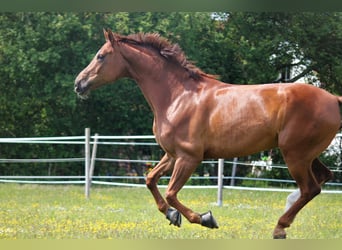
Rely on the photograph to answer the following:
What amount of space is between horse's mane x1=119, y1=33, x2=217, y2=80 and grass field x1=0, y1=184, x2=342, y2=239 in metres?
1.48

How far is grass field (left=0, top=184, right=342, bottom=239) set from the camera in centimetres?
582

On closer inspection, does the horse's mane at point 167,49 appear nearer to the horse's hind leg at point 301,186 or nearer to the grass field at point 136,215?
the horse's hind leg at point 301,186

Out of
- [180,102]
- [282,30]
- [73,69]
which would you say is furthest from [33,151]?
[180,102]

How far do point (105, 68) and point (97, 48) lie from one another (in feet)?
30.9

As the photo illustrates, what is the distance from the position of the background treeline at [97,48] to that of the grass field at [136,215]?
2.85m

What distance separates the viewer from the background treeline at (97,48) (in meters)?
14.6

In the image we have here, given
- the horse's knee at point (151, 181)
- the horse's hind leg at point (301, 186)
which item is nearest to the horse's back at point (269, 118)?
the horse's hind leg at point (301, 186)

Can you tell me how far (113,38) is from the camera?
18.1 feet

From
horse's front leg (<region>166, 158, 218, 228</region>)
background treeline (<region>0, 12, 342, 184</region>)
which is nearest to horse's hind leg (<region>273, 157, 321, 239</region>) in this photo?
horse's front leg (<region>166, 158, 218, 228</region>)

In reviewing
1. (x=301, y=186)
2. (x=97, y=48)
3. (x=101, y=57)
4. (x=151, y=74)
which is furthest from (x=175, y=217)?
(x=97, y=48)

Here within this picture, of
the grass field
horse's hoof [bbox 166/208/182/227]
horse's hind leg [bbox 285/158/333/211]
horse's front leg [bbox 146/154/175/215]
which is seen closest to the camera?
horse's hoof [bbox 166/208/182/227]

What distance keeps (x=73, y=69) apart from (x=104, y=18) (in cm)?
145

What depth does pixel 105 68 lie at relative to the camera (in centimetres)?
554

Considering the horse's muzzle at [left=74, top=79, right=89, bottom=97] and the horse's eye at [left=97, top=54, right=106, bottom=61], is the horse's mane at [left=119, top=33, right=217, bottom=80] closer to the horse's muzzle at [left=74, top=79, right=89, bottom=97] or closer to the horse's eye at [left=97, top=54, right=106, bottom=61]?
the horse's eye at [left=97, top=54, right=106, bottom=61]
